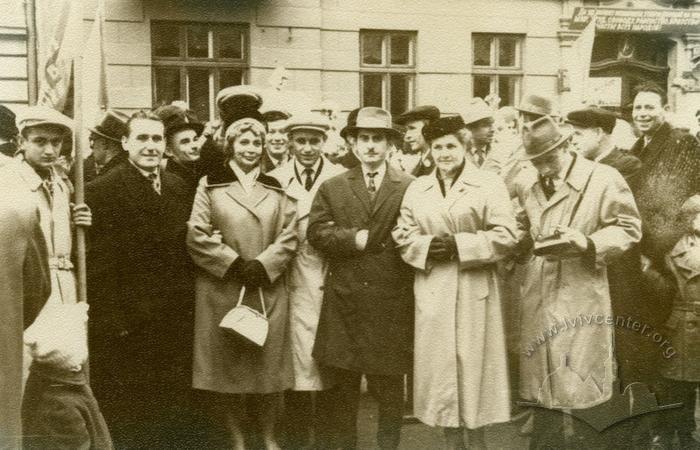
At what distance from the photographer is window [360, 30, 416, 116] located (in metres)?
4.86

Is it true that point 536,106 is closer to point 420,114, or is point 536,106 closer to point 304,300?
point 420,114

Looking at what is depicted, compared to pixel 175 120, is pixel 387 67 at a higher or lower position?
higher

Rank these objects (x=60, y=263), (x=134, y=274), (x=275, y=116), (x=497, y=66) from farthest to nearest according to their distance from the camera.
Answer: (x=497, y=66), (x=275, y=116), (x=134, y=274), (x=60, y=263)

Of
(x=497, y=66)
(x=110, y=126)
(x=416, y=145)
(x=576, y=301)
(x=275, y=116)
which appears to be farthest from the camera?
(x=497, y=66)

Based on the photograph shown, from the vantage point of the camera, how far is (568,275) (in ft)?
13.6

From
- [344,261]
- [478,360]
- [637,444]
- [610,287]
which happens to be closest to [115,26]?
[344,261]

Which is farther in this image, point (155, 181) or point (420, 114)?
point (420, 114)

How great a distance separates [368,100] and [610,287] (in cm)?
187

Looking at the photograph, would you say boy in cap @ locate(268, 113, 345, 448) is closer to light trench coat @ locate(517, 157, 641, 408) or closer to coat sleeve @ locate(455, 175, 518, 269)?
coat sleeve @ locate(455, 175, 518, 269)

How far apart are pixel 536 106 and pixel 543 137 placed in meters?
0.35

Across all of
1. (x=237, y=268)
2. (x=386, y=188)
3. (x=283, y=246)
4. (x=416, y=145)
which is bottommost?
(x=237, y=268)

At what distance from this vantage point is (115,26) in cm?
450

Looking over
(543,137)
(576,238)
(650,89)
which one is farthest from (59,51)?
(650,89)

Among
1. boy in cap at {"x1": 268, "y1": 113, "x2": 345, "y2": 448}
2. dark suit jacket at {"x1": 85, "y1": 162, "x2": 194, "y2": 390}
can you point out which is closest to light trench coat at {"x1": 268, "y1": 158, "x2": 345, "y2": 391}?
boy in cap at {"x1": 268, "y1": 113, "x2": 345, "y2": 448}
